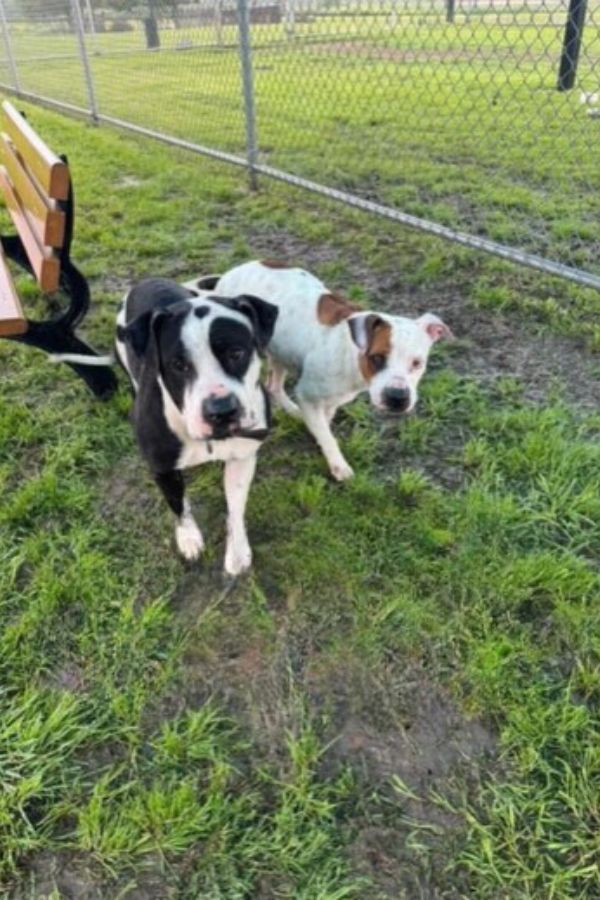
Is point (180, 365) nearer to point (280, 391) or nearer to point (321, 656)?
point (321, 656)

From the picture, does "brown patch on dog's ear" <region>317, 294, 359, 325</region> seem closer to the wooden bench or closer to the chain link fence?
the wooden bench

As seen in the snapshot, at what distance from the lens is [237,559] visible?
2.48 m

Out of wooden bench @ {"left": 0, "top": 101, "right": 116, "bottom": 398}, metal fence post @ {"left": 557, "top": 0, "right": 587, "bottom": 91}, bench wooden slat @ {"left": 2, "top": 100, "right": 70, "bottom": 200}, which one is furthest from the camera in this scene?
metal fence post @ {"left": 557, "top": 0, "right": 587, "bottom": 91}

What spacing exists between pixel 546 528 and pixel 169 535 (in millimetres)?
1375

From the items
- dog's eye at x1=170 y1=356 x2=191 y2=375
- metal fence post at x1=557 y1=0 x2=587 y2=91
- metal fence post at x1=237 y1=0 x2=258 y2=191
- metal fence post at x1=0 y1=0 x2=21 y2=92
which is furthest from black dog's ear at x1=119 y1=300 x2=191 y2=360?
metal fence post at x1=0 y1=0 x2=21 y2=92

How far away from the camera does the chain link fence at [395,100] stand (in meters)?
4.75

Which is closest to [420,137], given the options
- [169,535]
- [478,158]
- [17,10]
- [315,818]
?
[478,158]

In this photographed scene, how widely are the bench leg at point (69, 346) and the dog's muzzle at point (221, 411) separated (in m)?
1.36

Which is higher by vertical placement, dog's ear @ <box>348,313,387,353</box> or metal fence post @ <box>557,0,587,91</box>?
metal fence post @ <box>557,0,587,91</box>

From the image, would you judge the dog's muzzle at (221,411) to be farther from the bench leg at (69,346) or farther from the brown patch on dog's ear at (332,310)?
the bench leg at (69,346)

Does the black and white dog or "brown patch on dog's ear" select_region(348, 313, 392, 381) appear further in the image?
"brown patch on dog's ear" select_region(348, 313, 392, 381)

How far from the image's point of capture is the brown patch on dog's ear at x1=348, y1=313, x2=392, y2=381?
8.18 feet

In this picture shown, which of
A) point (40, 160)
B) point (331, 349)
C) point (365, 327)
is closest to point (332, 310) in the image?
point (331, 349)

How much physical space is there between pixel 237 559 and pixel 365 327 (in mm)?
923
